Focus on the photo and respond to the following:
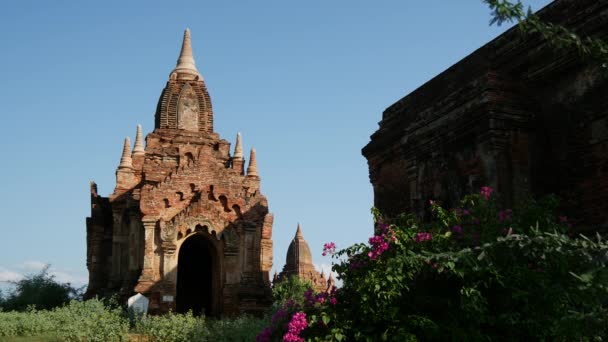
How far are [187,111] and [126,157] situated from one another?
2.71m

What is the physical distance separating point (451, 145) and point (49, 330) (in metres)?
11.9

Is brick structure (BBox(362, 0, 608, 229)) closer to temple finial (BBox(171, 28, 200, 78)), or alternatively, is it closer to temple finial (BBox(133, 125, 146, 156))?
temple finial (BBox(133, 125, 146, 156))

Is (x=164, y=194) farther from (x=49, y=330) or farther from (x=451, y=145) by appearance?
(x=451, y=145)

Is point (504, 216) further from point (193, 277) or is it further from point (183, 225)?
point (193, 277)

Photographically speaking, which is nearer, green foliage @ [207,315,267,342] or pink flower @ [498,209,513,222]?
pink flower @ [498,209,513,222]

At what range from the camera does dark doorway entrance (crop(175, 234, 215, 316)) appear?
23234 millimetres

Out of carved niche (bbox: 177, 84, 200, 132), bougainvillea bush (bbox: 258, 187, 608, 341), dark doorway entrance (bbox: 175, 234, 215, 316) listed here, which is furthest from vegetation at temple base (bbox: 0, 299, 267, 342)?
carved niche (bbox: 177, 84, 200, 132)

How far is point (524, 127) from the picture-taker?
7219 millimetres

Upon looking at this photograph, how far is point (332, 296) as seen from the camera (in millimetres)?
5941

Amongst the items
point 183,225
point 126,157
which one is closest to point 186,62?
point 126,157

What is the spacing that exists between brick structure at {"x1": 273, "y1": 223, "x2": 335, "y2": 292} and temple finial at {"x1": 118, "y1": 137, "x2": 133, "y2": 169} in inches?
820

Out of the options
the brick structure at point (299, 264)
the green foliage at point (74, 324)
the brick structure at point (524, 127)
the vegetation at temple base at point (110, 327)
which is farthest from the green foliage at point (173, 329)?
the brick structure at point (299, 264)

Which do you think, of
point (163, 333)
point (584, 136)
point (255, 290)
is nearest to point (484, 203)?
point (584, 136)

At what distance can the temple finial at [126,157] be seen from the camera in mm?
23109
